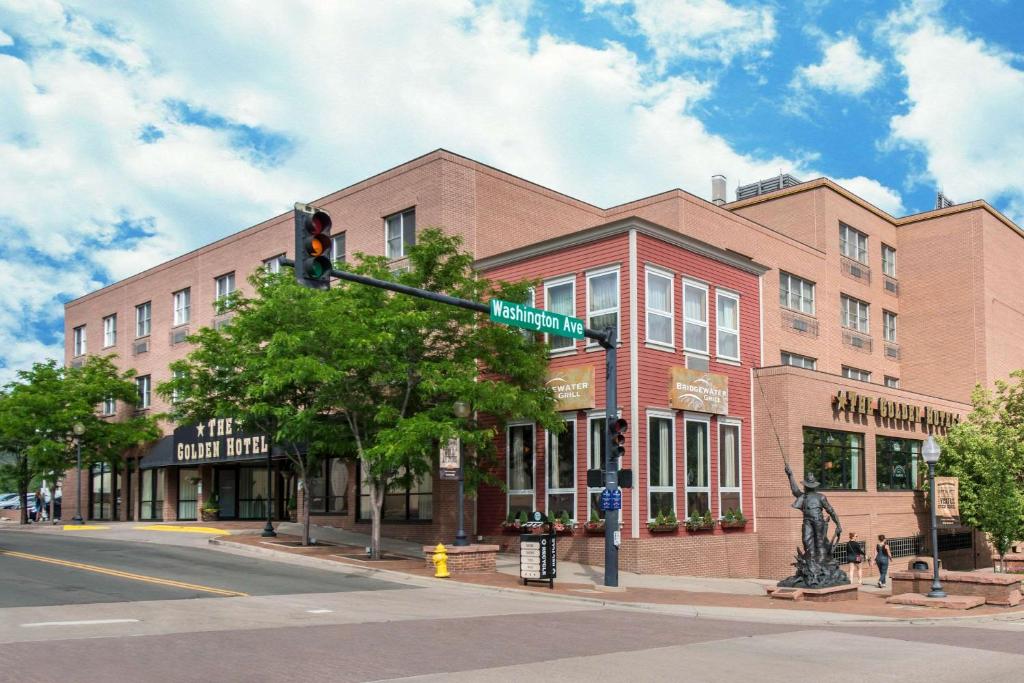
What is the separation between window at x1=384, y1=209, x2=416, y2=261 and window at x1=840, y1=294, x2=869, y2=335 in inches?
843

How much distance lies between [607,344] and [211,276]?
2710 cm

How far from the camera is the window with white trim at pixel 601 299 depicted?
2764cm

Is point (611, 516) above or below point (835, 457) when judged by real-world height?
below

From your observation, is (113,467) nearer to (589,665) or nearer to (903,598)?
(903,598)

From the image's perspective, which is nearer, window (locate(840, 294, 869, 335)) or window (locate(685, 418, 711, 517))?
window (locate(685, 418, 711, 517))

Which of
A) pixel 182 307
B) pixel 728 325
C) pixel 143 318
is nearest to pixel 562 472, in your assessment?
pixel 728 325

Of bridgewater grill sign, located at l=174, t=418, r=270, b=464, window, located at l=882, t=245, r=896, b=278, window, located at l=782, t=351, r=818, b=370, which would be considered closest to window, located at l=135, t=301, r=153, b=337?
bridgewater grill sign, located at l=174, t=418, r=270, b=464

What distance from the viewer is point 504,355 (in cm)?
2662

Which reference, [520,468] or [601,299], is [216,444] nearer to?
[520,468]

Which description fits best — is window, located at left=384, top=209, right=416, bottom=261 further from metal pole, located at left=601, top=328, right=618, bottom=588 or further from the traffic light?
the traffic light

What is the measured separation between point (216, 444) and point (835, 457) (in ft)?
77.4

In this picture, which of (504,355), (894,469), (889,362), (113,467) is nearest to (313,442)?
(504,355)

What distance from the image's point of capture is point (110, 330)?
52688 mm

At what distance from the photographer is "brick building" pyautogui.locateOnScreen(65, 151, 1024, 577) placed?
2775 centimetres
